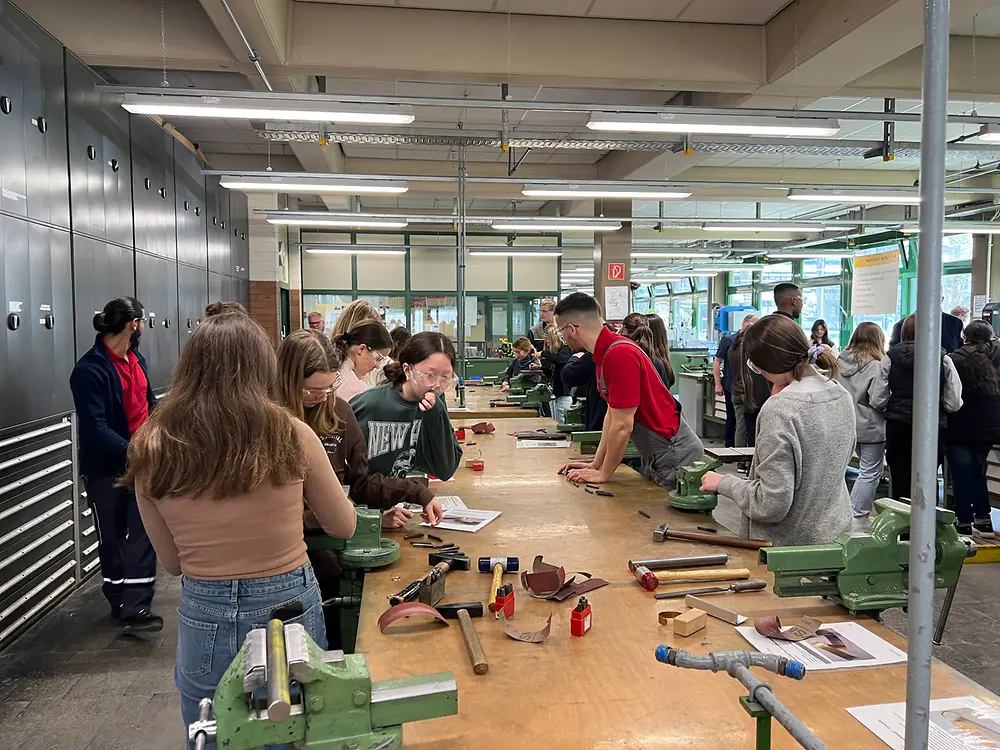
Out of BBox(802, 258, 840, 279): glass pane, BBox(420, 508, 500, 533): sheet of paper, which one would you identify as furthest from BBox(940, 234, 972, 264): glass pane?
BBox(420, 508, 500, 533): sheet of paper

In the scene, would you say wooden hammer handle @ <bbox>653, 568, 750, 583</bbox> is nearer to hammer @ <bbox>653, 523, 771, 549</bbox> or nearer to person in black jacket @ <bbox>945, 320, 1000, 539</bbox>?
hammer @ <bbox>653, 523, 771, 549</bbox>

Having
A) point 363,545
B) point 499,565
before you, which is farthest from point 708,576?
point 363,545

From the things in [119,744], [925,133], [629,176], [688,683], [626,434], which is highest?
[629,176]

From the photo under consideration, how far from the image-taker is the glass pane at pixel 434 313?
11797mm

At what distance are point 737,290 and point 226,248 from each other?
12286 mm

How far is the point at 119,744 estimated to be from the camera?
2.47m

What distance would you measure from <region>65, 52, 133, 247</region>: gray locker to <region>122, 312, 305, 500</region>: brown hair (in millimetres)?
3106

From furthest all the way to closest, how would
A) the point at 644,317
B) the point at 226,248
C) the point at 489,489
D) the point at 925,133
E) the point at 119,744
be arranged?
1. the point at 226,248
2. the point at 644,317
3. the point at 489,489
4. the point at 119,744
5. the point at 925,133

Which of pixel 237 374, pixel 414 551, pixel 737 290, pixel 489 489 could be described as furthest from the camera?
pixel 737 290

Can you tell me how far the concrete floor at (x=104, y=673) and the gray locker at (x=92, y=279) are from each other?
1483mm

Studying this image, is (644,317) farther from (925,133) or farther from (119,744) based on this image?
(925,133)

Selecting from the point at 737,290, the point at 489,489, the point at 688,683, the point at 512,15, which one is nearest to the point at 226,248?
the point at 512,15

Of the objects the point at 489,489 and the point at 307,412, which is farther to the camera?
the point at 489,489

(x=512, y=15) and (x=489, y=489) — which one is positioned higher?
(x=512, y=15)
